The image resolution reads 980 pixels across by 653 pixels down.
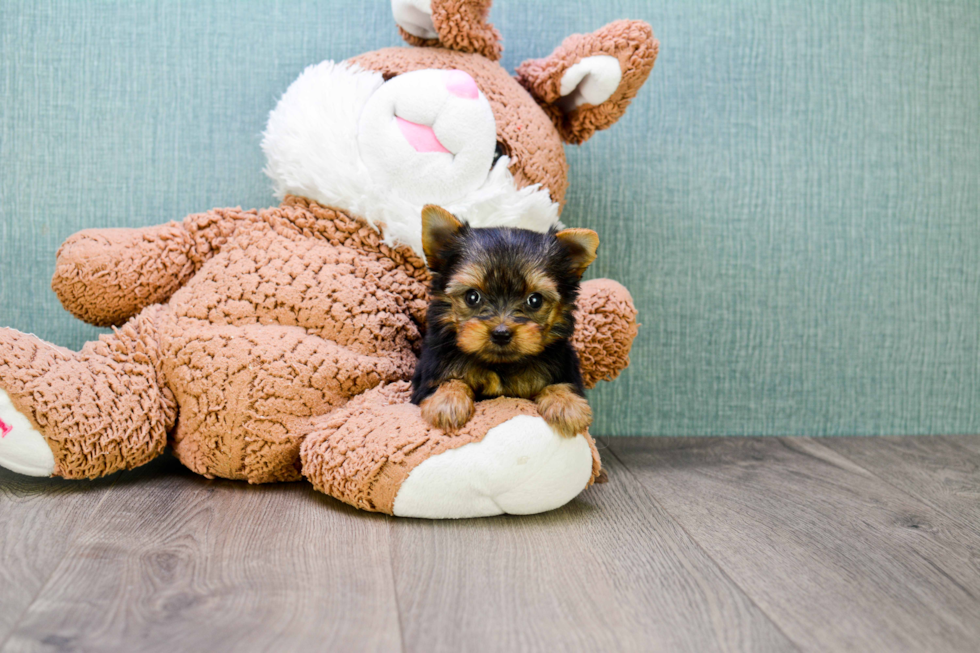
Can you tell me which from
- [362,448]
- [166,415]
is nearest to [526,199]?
[362,448]

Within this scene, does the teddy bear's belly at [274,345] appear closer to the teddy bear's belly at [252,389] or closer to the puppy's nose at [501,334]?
the teddy bear's belly at [252,389]

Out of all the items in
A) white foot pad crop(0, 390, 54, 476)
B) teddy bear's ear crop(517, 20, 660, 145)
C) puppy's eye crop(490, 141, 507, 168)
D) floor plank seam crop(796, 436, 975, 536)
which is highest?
teddy bear's ear crop(517, 20, 660, 145)

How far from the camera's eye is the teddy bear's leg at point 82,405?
152 cm

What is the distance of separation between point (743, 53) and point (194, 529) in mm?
2039

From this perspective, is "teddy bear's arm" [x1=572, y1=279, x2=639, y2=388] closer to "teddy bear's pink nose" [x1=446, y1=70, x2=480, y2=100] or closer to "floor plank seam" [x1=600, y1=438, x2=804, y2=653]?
"floor plank seam" [x1=600, y1=438, x2=804, y2=653]

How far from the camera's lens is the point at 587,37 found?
184 cm

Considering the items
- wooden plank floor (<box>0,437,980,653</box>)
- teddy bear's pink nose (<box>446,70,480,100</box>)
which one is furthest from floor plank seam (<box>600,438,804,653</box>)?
teddy bear's pink nose (<box>446,70,480,100</box>)

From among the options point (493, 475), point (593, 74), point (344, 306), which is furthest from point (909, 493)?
point (344, 306)

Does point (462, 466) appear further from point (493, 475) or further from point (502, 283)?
point (502, 283)

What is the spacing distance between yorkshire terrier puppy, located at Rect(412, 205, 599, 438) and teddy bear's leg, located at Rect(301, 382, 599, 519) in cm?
4

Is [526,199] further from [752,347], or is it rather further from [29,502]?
[29,502]

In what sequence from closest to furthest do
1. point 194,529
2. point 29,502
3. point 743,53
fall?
point 194,529, point 29,502, point 743,53

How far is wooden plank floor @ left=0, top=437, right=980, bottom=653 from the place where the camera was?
1052 millimetres

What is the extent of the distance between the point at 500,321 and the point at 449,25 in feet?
2.77
